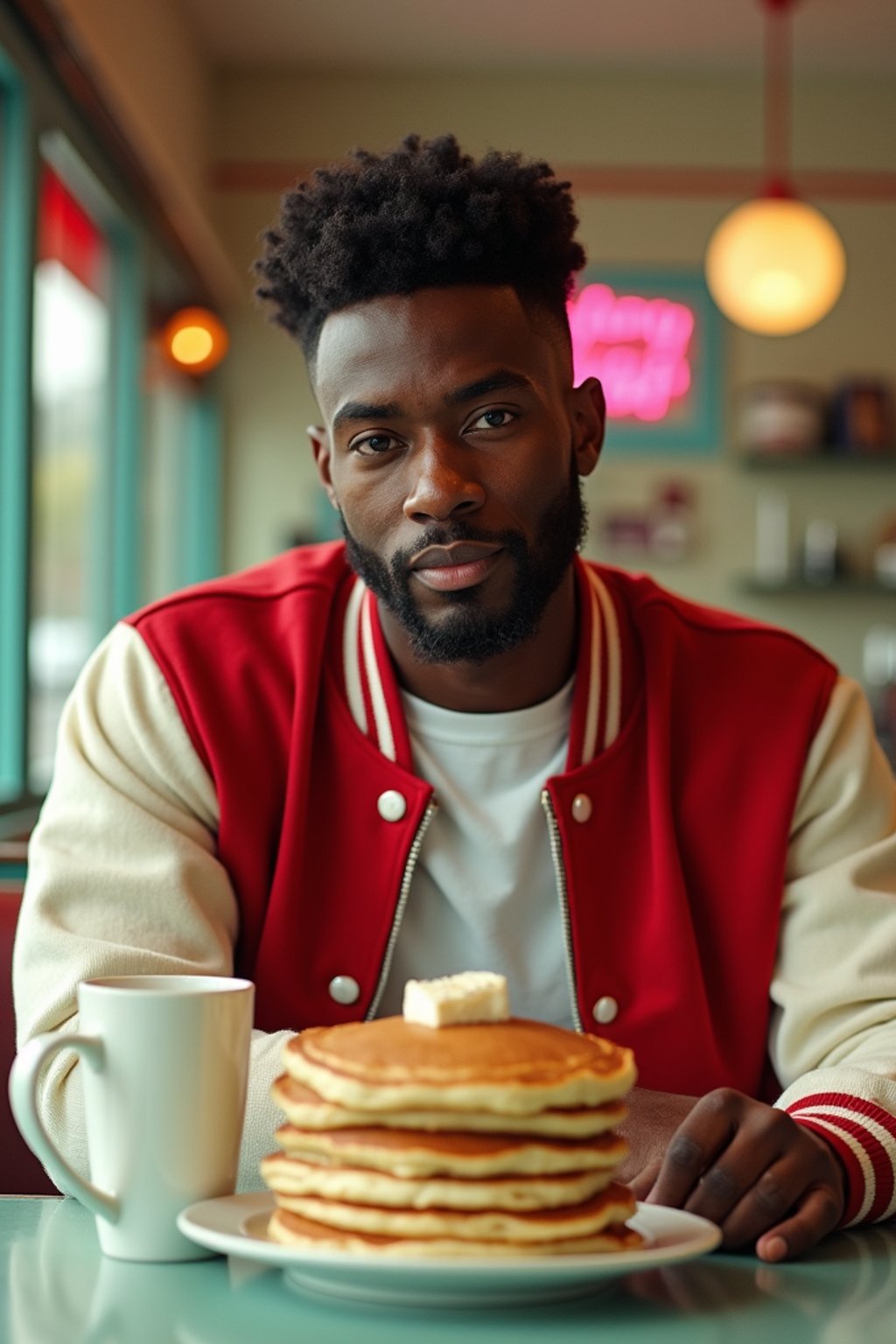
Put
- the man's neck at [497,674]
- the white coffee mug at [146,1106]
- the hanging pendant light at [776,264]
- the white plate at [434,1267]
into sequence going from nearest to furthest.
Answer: the white plate at [434,1267]
the white coffee mug at [146,1106]
the man's neck at [497,674]
the hanging pendant light at [776,264]

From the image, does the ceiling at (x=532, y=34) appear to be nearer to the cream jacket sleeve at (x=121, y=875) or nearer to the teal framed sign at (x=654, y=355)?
the teal framed sign at (x=654, y=355)

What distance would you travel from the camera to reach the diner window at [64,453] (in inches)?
161

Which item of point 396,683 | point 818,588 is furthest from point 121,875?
point 818,588

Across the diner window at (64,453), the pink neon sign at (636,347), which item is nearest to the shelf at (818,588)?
the pink neon sign at (636,347)

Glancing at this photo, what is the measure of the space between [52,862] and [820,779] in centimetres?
79

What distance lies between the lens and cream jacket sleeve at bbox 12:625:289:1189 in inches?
52.1

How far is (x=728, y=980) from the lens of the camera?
1.69m

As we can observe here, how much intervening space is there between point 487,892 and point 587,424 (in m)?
0.55

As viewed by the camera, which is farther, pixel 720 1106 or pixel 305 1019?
pixel 305 1019

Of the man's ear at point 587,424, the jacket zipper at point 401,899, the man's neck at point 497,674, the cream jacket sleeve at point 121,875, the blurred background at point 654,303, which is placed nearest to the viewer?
the cream jacket sleeve at point 121,875

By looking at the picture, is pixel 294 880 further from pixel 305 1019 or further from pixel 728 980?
pixel 728 980

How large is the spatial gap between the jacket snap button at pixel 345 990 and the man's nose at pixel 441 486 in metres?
0.44

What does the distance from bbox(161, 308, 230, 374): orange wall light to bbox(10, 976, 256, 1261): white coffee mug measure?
4822 millimetres

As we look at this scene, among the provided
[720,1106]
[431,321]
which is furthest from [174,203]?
[720,1106]
